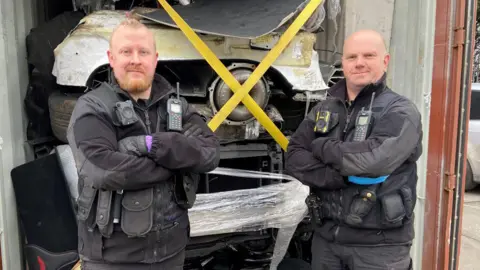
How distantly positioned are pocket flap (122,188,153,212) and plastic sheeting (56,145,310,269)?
3.63 ft

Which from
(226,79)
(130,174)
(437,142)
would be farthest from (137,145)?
(437,142)

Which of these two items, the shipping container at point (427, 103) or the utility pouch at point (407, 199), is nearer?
the utility pouch at point (407, 199)

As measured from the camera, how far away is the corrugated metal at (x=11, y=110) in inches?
98.3

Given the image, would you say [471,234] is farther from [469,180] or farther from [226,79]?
[226,79]

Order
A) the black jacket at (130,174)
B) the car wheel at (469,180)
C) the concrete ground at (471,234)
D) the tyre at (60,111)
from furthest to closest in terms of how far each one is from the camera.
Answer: the car wheel at (469,180)
the concrete ground at (471,234)
the tyre at (60,111)
the black jacket at (130,174)

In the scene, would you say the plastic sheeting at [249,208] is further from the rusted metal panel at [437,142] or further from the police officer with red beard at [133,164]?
the police officer with red beard at [133,164]

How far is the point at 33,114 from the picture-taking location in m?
2.96

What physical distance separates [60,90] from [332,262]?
218 centimetres

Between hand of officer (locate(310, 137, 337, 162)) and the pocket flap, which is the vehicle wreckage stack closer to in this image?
hand of officer (locate(310, 137, 337, 162))

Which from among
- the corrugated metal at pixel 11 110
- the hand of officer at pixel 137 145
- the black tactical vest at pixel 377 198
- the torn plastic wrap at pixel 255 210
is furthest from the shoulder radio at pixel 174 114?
the corrugated metal at pixel 11 110

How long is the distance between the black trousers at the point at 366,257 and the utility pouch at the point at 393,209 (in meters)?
0.15

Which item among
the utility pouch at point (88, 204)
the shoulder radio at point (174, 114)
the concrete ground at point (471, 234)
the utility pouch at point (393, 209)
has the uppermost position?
the shoulder radio at point (174, 114)

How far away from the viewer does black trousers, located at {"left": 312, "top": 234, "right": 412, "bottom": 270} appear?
1.97m

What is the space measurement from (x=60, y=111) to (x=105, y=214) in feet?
4.52
